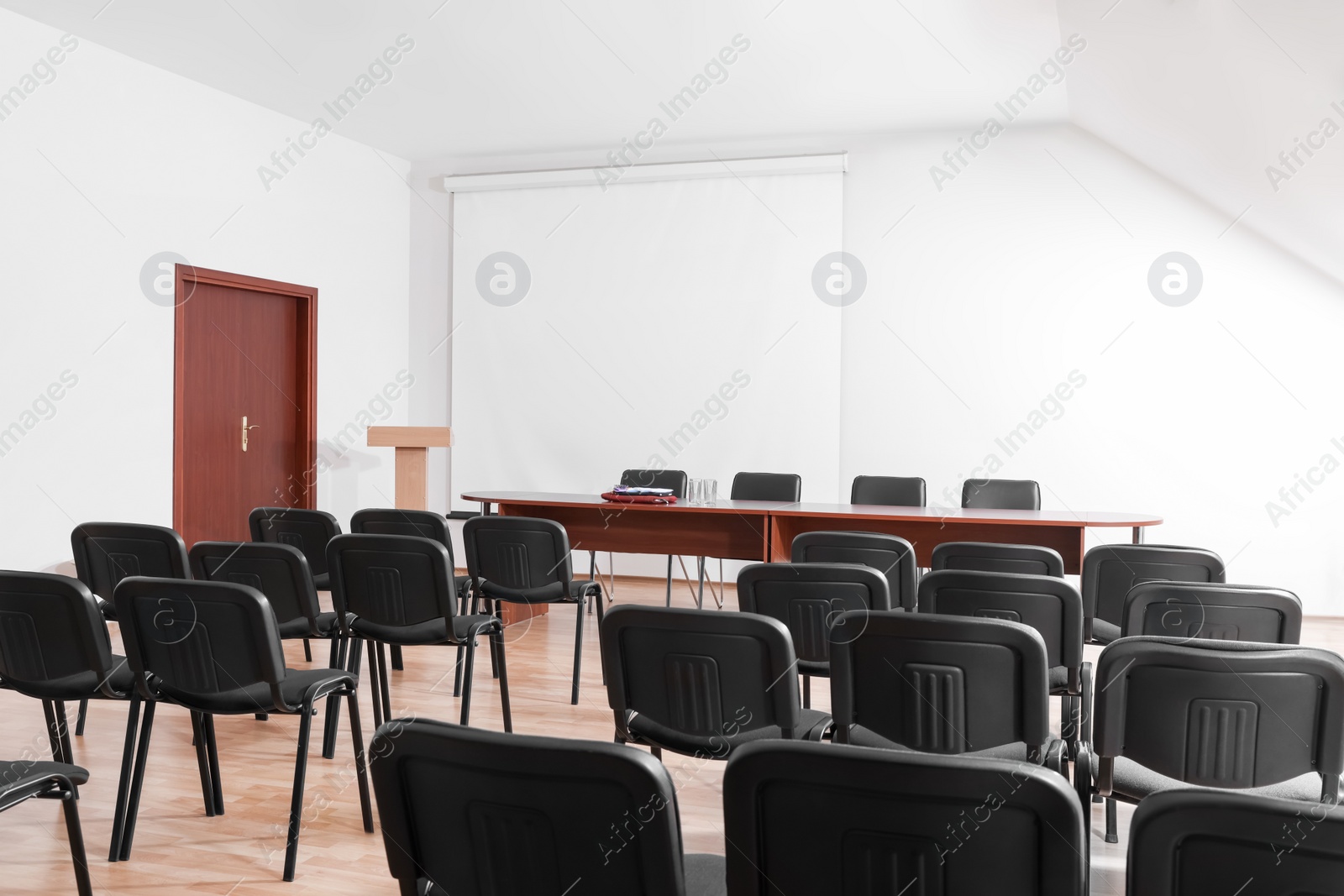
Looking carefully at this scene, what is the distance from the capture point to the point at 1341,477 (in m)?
6.64

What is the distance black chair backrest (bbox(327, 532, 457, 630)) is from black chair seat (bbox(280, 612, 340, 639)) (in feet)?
0.60

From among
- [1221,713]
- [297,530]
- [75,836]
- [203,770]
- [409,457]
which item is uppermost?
[409,457]

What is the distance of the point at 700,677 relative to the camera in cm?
243

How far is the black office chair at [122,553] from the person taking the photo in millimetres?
3670

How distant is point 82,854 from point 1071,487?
6429 millimetres

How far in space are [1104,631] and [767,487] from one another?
2.83 meters

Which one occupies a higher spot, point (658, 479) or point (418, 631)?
point (658, 479)

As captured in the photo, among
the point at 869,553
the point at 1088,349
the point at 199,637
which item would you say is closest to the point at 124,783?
the point at 199,637

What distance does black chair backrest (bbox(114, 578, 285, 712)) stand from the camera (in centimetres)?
258

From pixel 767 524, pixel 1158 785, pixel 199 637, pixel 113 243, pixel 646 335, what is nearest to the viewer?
pixel 1158 785

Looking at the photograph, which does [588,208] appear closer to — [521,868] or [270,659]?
[270,659]

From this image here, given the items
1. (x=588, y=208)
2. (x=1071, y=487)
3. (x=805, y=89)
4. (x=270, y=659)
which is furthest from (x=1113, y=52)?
(x=270, y=659)

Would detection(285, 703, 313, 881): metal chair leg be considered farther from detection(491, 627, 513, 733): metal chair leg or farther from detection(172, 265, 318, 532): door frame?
detection(172, 265, 318, 532): door frame

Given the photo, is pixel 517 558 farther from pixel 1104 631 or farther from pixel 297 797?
pixel 1104 631
